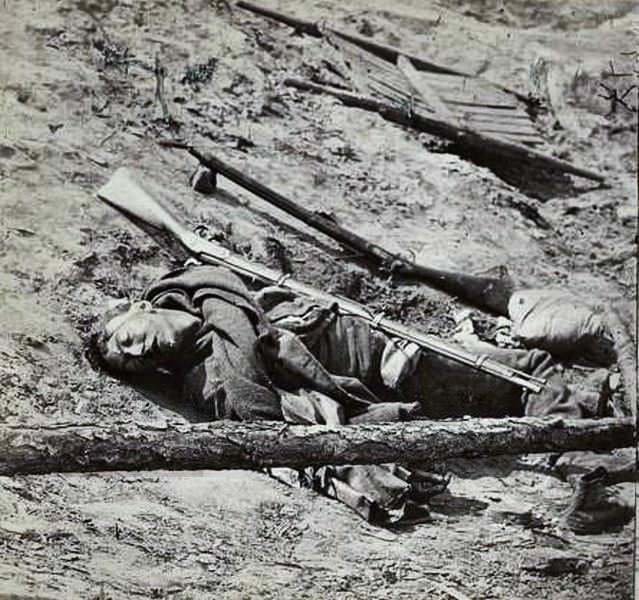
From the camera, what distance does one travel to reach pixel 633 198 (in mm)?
6352

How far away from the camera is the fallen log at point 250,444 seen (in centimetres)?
524

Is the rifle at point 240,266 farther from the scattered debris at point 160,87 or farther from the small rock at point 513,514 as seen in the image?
the small rock at point 513,514

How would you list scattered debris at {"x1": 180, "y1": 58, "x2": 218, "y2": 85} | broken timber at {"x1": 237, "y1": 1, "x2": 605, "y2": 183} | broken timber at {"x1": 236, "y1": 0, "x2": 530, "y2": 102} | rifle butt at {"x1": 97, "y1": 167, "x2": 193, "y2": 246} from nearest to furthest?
1. rifle butt at {"x1": 97, "y1": 167, "x2": 193, "y2": 246}
2. scattered debris at {"x1": 180, "y1": 58, "x2": 218, "y2": 85}
3. broken timber at {"x1": 236, "y1": 0, "x2": 530, "y2": 102}
4. broken timber at {"x1": 237, "y1": 1, "x2": 605, "y2": 183}

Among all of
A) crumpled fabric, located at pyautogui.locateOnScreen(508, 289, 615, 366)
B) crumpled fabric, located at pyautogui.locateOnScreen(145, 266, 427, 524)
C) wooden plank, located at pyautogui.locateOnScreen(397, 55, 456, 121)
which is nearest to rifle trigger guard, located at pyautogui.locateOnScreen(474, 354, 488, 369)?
crumpled fabric, located at pyautogui.locateOnScreen(508, 289, 615, 366)

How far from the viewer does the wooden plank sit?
6.31m

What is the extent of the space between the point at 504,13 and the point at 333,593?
2413 mm

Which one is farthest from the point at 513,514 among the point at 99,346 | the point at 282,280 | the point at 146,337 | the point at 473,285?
the point at 99,346

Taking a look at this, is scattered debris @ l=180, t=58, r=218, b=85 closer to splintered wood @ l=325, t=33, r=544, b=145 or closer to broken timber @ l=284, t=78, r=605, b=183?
broken timber @ l=284, t=78, r=605, b=183

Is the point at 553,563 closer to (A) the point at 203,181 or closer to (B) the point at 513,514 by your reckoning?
(B) the point at 513,514

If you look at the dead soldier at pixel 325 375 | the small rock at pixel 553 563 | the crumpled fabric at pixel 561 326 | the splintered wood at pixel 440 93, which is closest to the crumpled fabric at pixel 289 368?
the dead soldier at pixel 325 375

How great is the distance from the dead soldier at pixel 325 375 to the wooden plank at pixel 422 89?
3.19 feet

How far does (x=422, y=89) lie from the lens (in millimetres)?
6309

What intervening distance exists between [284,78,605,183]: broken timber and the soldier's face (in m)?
1.14

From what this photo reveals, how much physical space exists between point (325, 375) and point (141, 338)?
66 cm
